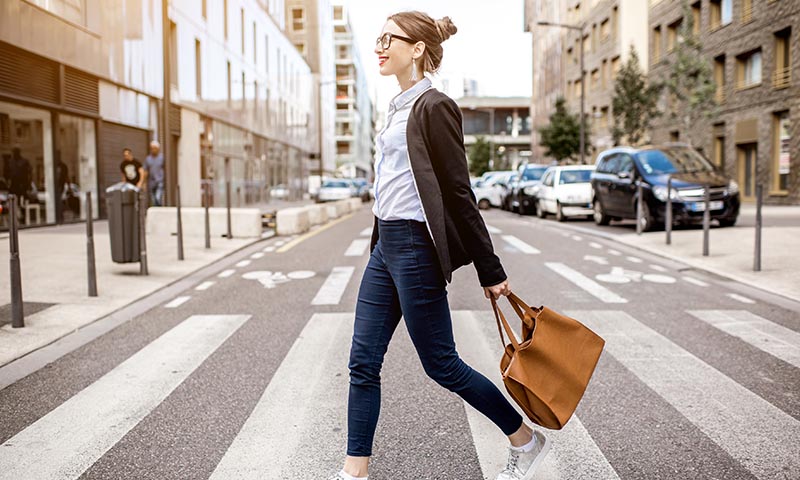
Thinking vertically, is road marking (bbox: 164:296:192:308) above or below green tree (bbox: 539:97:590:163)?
below

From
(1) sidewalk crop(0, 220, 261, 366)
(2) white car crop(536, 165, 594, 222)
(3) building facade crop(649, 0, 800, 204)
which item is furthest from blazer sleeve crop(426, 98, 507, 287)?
(3) building facade crop(649, 0, 800, 204)

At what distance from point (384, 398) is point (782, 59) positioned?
27.0 m

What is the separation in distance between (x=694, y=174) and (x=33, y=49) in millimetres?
13613

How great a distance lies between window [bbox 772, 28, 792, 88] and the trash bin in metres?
23.6

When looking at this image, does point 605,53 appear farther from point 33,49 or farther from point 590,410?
point 590,410

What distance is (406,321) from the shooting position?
3.04 m

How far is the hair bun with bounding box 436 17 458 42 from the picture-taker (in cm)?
306

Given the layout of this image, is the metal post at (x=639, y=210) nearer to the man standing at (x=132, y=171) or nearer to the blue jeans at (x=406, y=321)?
the man standing at (x=132, y=171)

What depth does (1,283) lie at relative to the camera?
28.7 feet

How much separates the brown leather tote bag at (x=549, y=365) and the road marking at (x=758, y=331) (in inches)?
113

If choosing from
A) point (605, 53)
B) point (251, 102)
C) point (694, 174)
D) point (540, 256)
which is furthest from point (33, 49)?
point (605, 53)

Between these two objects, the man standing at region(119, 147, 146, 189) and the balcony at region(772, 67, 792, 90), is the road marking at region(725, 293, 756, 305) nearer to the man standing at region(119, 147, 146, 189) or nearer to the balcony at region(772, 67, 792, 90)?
the man standing at region(119, 147, 146, 189)

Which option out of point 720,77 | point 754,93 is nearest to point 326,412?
point 754,93

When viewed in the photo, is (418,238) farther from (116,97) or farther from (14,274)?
(116,97)
